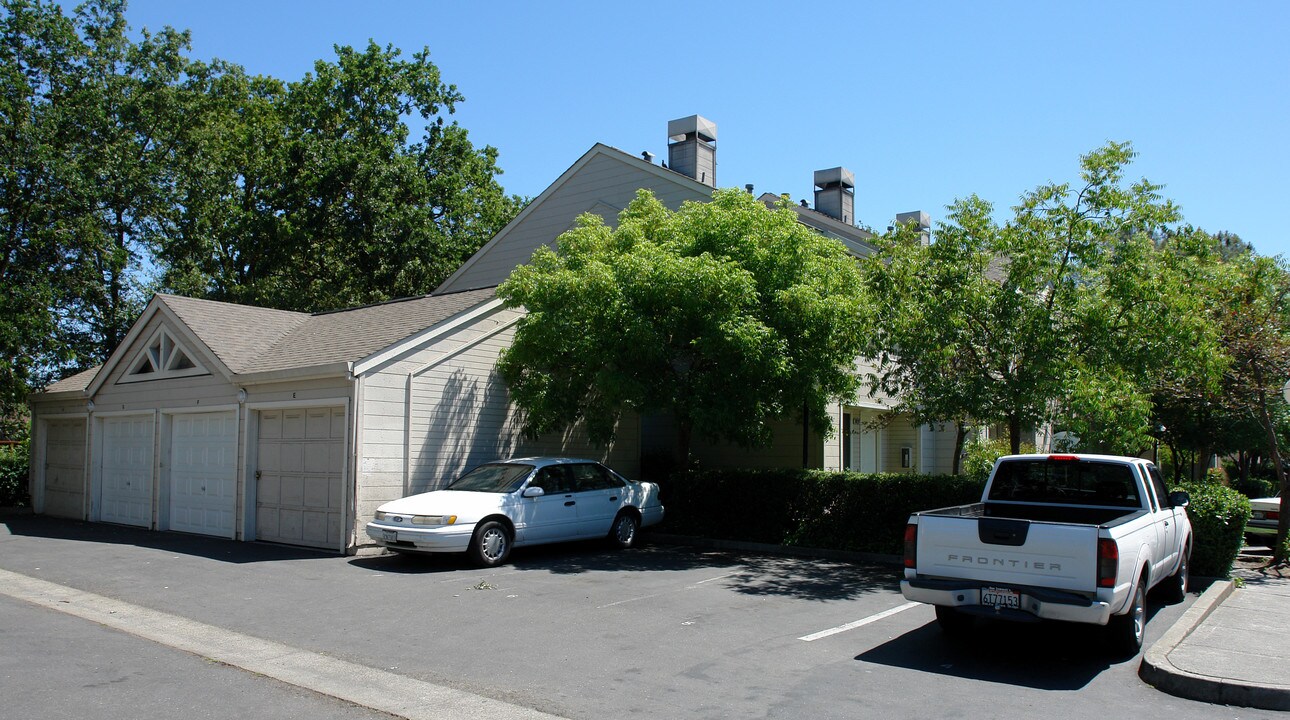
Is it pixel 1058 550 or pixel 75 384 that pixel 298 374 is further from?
pixel 1058 550

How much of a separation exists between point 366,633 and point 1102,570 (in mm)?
6584

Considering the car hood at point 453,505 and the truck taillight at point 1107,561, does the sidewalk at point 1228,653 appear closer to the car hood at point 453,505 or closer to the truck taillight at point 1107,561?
the truck taillight at point 1107,561

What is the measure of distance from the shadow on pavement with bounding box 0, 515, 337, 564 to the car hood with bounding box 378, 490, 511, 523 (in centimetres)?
182

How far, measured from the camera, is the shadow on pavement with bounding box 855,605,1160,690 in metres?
7.60

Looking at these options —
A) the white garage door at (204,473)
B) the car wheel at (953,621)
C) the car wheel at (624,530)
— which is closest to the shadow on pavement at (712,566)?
the car wheel at (624,530)

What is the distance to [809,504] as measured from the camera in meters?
15.3

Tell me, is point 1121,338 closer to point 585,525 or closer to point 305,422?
point 585,525

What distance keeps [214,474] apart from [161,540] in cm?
137

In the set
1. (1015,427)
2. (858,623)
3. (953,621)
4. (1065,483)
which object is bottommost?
(858,623)

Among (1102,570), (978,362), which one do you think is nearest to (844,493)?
(978,362)

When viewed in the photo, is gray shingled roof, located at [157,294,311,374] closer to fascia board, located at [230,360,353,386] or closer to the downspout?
fascia board, located at [230,360,353,386]

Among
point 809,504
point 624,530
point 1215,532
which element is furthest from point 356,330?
point 1215,532

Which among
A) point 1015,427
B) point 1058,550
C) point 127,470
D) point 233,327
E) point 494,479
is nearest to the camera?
point 1058,550

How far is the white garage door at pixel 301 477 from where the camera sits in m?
14.6
